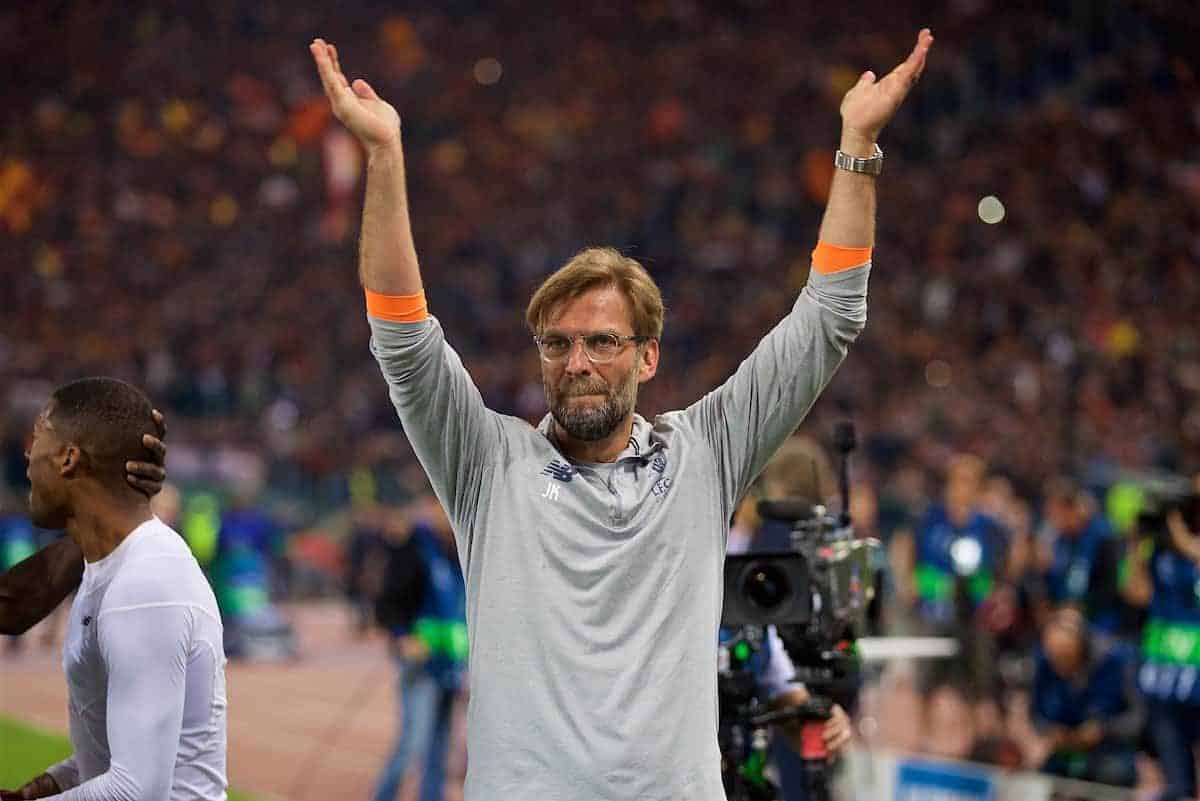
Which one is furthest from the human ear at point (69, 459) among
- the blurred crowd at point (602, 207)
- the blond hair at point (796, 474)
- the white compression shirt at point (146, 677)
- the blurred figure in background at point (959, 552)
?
the blurred crowd at point (602, 207)

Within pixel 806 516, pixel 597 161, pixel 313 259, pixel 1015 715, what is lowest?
pixel 1015 715

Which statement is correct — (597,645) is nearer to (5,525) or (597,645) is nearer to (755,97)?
(5,525)

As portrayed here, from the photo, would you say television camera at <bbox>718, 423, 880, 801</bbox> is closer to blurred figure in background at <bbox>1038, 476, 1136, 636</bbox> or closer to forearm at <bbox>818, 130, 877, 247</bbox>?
forearm at <bbox>818, 130, 877, 247</bbox>

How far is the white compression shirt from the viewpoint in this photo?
3.03 m

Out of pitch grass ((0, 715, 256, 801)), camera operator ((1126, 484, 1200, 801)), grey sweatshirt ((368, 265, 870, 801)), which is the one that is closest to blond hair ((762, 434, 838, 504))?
camera operator ((1126, 484, 1200, 801))

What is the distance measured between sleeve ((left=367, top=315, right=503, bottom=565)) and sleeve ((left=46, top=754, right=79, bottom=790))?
94 centimetres

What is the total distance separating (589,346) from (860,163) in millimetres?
→ 636

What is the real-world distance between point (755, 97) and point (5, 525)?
17.6 meters

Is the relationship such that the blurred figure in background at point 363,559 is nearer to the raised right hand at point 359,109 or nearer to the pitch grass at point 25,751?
the pitch grass at point 25,751

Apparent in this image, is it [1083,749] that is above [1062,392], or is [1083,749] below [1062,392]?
below

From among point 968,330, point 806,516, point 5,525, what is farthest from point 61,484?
point 968,330

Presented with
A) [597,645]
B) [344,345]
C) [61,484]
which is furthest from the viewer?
[344,345]

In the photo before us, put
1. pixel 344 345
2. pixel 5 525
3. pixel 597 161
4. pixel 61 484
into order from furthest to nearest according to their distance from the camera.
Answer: pixel 597 161 → pixel 344 345 → pixel 5 525 → pixel 61 484

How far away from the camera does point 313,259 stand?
29.8 meters
